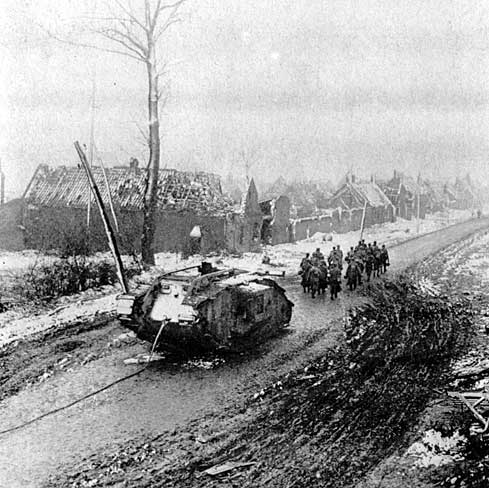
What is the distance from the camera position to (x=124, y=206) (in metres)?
27.0

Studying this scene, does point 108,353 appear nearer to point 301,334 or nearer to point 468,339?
point 301,334

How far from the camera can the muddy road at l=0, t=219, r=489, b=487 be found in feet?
25.2

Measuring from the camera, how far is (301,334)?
13922 mm

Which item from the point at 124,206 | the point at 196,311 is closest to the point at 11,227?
the point at 124,206

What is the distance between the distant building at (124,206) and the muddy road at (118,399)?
33.8 ft

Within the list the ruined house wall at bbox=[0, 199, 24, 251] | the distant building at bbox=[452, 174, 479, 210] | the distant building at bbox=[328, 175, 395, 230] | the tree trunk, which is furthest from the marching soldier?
the distant building at bbox=[452, 174, 479, 210]

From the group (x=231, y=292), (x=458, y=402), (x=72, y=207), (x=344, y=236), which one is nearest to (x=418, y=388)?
(x=458, y=402)

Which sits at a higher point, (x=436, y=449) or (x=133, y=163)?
(x=133, y=163)

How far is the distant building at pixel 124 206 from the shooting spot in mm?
23969

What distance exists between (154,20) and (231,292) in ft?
31.2

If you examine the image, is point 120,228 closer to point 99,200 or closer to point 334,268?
point 334,268

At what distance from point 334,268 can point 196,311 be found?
27.3 ft

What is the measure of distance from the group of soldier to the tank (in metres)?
5.95

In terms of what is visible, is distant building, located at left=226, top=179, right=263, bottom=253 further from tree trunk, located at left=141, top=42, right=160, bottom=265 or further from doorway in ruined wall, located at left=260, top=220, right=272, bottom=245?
tree trunk, located at left=141, top=42, right=160, bottom=265
